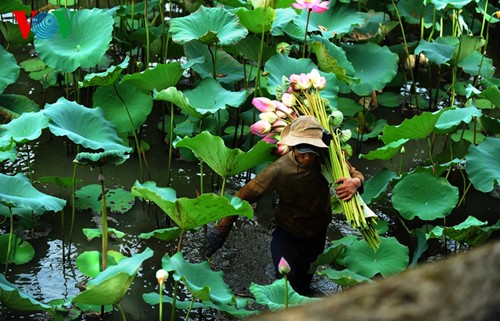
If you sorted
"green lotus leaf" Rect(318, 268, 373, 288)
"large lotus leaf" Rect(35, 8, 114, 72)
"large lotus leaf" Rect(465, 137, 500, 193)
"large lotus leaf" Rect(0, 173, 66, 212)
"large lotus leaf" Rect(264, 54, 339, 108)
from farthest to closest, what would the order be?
"large lotus leaf" Rect(35, 8, 114, 72) < "large lotus leaf" Rect(264, 54, 339, 108) < "large lotus leaf" Rect(465, 137, 500, 193) < "large lotus leaf" Rect(0, 173, 66, 212) < "green lotus leaf" Rect(318, 268, 373, 288)

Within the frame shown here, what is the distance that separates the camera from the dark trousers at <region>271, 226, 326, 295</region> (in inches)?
136

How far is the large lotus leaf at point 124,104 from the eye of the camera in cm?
439

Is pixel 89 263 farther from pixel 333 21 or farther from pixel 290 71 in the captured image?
pixel 333 21

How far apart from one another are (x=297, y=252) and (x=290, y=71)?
1180 mm

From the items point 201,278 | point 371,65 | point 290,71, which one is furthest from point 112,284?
point 371,65

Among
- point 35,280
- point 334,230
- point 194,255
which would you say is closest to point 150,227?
point 194,255

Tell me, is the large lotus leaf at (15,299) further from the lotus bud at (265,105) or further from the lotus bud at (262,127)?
the lotus bud at (265,105)

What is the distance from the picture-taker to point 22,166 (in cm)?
452

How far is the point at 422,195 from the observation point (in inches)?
151

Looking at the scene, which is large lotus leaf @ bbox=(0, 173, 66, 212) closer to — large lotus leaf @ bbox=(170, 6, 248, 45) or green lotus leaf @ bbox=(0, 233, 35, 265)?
green lotus leaf @ bbox=(0, 233, 35, 265)

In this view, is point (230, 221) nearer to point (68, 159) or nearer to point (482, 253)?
point (68, 159)

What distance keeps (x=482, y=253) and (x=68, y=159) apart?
13.5 ft

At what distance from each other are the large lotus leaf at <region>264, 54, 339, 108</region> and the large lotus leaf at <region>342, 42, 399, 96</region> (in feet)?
1.58

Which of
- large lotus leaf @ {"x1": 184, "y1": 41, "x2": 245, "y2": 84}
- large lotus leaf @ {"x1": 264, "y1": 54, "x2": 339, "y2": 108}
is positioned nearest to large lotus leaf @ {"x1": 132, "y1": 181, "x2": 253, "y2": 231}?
large lotus leaf @ {"x1": 264, "y1": 54, "x2": 339, "y2": 108}
